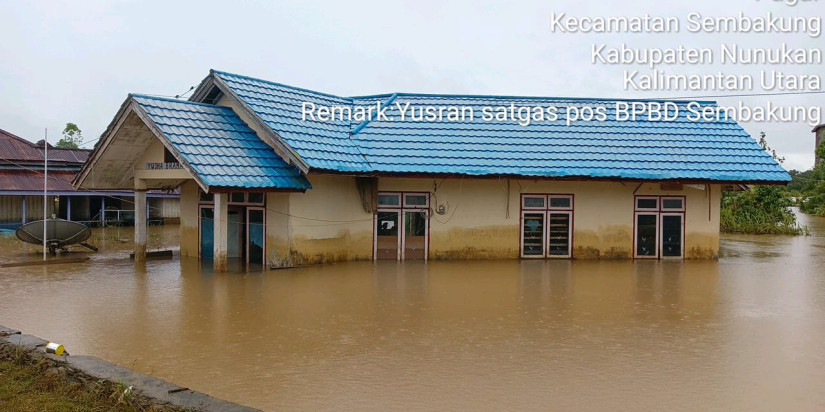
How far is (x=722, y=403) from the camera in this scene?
5.82 metres

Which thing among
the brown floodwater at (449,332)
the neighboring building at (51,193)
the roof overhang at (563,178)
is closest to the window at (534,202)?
the roof overhang at (563,178)

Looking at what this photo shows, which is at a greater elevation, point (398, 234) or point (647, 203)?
point (647, 203)

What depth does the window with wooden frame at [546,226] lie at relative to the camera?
52.4ft

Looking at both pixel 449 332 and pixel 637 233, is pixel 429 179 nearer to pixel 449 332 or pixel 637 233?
pixel 637 233

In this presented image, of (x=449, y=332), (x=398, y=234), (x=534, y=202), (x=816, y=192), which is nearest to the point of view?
(x=449, y=332)

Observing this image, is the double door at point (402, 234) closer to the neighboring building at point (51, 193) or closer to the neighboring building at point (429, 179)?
the neighboring building at point (429, 179)

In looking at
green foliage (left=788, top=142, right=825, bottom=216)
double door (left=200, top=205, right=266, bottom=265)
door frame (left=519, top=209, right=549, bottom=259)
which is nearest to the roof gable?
double door (left=200, top=205, right=266, bottom=265)

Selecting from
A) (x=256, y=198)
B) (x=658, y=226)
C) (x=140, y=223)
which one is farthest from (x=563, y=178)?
(x=140, y=223)

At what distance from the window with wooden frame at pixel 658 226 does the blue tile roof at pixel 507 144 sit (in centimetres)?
92

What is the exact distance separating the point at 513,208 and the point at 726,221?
14.9m

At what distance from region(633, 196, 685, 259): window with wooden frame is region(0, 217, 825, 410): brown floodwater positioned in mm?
1690

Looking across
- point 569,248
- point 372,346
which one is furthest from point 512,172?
point 372,346

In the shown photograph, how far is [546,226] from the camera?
52.6 feet

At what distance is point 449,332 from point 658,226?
943 centimetres
